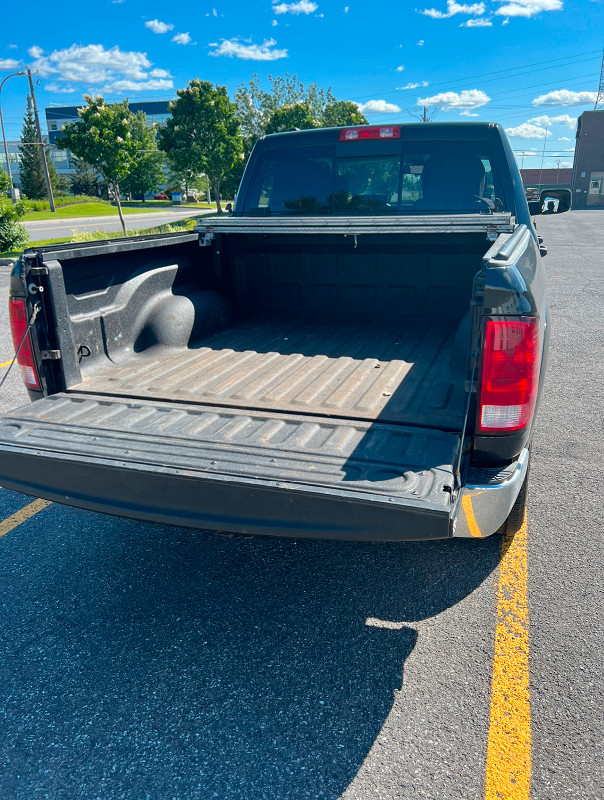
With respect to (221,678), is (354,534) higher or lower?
higher

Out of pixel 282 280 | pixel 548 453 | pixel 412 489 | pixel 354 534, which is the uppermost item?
pixel 282 280

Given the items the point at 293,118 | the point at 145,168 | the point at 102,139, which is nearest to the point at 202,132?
the point at 102,139

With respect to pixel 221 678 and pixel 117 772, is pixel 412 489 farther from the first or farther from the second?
pixel 117 772

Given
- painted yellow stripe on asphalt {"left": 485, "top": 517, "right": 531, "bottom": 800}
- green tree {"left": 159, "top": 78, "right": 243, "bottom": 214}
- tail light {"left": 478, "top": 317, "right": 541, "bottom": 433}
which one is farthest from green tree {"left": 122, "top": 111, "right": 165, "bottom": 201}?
tail light {"left": 478, "top": 317, "right": 541, "bottom": 433}

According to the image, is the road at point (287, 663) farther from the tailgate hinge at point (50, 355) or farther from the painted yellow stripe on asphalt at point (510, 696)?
the tailgate hinge at point (50, 355)

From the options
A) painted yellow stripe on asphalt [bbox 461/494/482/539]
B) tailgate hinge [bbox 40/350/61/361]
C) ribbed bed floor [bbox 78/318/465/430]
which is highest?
tailgate hinge [bbox 40/350/61/361]

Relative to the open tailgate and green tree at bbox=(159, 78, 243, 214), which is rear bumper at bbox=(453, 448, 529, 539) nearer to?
the open tailgate

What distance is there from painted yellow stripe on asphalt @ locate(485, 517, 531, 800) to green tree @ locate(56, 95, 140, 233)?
19616 millimetres

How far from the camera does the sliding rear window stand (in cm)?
436

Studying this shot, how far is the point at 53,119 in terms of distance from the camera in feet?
335

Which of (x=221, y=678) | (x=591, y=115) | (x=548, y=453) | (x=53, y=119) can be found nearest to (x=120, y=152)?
(x=548, y=453)

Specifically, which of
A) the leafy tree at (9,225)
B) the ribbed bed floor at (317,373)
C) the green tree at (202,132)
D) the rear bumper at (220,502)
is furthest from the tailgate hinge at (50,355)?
the green tree at (202,132)

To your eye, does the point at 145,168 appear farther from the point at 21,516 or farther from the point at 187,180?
the point at 21,516

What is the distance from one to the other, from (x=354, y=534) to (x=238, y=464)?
502mm
